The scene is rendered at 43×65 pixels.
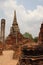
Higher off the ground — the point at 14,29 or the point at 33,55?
the point at 14,29

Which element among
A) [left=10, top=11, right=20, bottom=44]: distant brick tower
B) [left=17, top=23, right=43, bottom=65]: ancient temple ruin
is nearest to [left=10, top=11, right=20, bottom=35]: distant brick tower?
[left=10, top=11, right=20, bottom=44]: distant brick tower

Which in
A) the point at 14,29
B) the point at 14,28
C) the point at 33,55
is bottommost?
the point at 33,55

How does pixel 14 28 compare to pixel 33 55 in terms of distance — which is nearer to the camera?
pixel 33 55

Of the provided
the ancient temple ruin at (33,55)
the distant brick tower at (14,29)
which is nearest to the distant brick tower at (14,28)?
the distant brick tower at (14,29)

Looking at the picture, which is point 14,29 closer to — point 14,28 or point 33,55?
point 14,28

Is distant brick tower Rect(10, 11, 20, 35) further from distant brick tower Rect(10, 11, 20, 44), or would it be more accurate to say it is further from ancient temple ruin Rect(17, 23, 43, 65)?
ancient temple ruin Rect(17, 23, 43, 65)

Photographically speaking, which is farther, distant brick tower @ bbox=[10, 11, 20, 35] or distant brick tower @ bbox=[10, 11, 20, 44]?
distant brick tower @ bbox=[10, 11, 20, 35]

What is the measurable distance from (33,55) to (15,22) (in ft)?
121

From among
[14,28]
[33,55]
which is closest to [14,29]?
[14,28]

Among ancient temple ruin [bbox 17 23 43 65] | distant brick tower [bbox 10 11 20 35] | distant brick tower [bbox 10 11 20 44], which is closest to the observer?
ancient temple ruin [bbox 17 23 43 65]

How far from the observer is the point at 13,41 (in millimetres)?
38281

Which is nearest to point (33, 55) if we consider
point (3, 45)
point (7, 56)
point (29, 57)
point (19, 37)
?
point (29, 57)

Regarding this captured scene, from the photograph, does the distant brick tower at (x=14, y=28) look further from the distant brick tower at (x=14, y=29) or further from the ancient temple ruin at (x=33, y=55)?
the ancient temple ruin at (x=33, y=55)

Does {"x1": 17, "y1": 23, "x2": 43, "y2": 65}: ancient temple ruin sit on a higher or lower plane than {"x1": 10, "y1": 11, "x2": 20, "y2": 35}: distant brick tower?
lower
